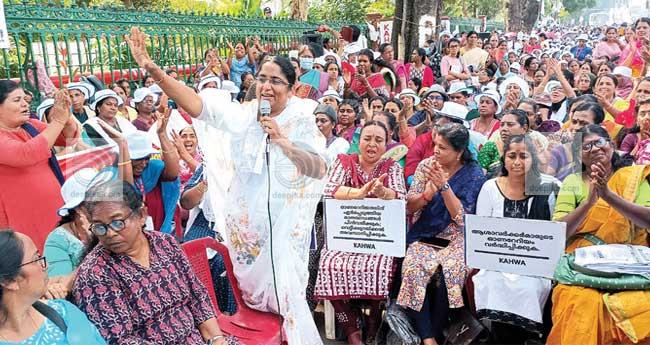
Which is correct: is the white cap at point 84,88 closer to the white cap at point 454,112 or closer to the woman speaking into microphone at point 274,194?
the woman speaking into microphone at point 274,194

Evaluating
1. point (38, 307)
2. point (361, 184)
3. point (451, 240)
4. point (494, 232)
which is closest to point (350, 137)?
point (361, 184)

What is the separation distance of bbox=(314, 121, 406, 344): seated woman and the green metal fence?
11.6ft

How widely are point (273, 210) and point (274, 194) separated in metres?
0.08

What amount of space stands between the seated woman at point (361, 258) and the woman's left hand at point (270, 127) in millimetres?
934

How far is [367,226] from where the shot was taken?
3693mm

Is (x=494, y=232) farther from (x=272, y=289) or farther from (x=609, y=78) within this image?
(x=609, y=78)

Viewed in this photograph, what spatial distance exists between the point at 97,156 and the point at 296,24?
9.19 meters

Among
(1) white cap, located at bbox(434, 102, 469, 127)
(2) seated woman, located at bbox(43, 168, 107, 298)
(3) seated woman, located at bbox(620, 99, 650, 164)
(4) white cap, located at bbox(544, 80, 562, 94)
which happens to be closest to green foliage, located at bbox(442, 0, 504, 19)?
(4) white cap, located at bbox(544, 80, 562, 94)

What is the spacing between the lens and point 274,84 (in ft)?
10.4

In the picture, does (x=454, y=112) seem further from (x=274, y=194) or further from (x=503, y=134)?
(x=274, y=194)

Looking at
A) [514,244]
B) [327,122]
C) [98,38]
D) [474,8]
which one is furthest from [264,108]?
[474,8]

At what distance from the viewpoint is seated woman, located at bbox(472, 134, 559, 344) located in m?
3.57

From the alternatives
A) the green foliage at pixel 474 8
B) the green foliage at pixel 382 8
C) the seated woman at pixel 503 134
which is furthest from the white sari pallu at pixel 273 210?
the green foliage at pixel 474 8

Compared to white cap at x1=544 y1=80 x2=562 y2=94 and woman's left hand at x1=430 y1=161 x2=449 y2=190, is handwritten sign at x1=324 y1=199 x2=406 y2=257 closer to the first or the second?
woman's left hand at x1=430 y1=161 x2=449 y2=190
